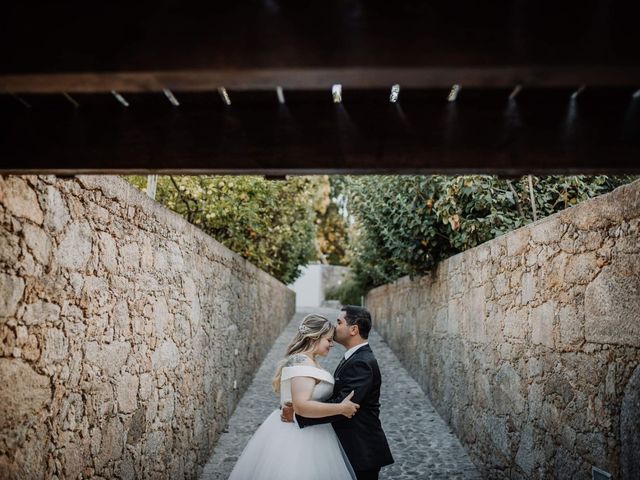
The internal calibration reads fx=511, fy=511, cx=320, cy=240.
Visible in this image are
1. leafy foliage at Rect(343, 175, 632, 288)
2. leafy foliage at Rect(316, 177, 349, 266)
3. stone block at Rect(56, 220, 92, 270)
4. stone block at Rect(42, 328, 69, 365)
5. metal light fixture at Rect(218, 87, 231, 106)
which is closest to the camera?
metal light fixture at Rect(218, 87, 231, 106)

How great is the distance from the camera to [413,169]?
2.04 metres

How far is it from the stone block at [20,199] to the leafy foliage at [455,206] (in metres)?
4.11

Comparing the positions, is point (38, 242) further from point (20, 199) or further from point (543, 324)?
point (543, 324)

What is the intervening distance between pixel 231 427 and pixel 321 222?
21259 mm

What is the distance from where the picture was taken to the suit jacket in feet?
10.3

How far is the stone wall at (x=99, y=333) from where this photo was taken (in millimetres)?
2113

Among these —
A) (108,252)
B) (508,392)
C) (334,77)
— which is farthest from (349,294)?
(334,77)

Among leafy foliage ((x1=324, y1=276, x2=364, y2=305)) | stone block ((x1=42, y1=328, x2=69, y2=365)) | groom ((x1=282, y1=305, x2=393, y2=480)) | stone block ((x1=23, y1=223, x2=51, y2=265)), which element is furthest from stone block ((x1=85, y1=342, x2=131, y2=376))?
leafy foliage ((x1=324, y1=276, x2=364, y2=305))

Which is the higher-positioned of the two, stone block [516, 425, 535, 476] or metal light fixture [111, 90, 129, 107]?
metal light fixture [111, 90, 129, 107]

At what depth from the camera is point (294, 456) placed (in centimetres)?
314

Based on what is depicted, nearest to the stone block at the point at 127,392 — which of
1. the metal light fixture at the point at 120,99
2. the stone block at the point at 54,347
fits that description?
the stone block at the point at 54,347

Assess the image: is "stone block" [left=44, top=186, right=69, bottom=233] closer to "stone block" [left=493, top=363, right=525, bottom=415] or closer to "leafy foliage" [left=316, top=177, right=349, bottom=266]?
"stone block" [left=493, top=363, right=525, bottom=415]

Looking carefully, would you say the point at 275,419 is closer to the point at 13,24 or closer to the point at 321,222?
the point at 13,24

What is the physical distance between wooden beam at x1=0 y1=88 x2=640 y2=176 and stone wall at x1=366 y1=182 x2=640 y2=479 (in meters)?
0.77
